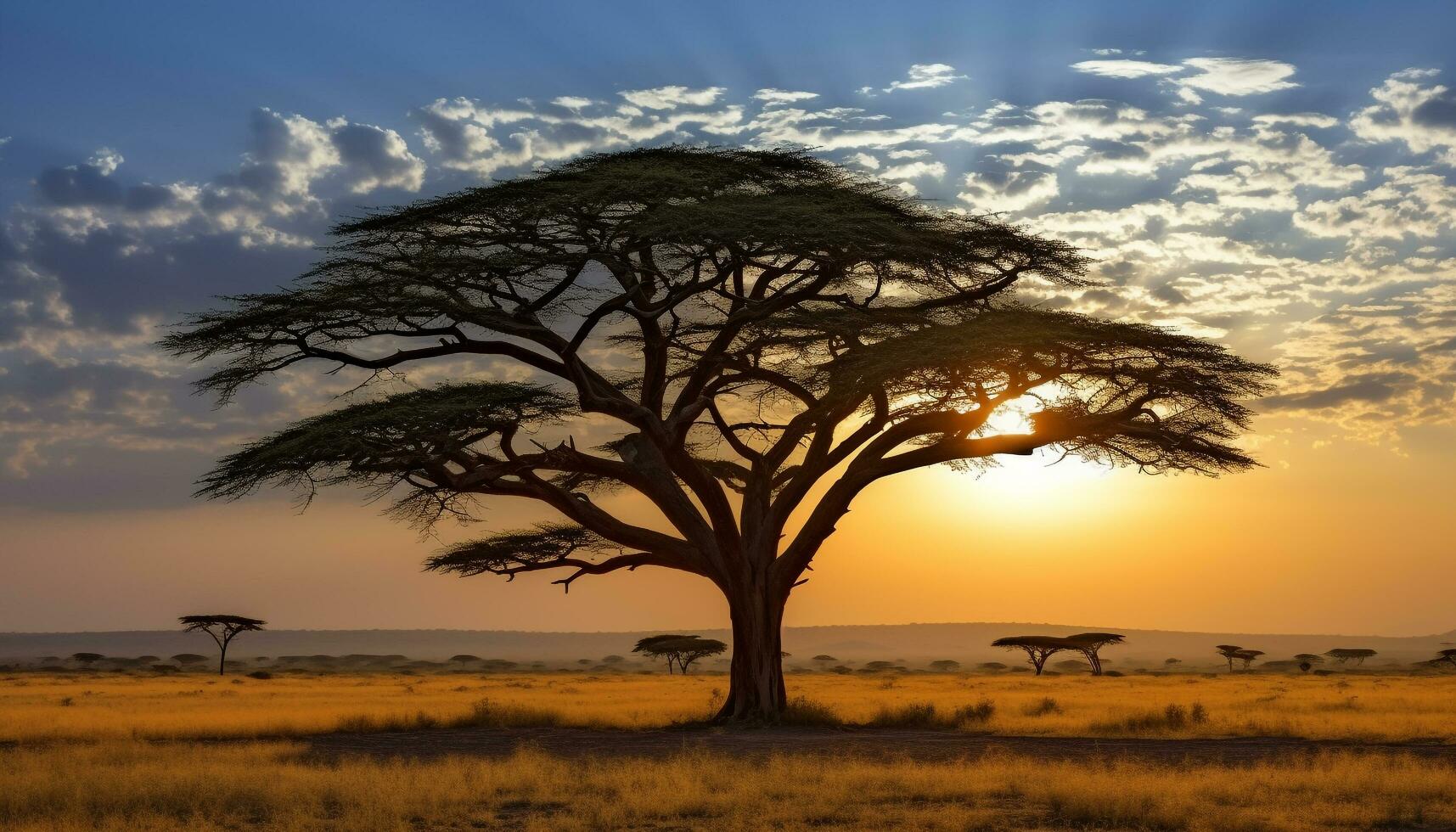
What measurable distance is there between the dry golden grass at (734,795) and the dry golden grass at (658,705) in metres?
9.53

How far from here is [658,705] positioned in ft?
141

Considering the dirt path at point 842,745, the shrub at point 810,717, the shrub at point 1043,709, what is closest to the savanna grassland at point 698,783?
the shrub at point 810,717

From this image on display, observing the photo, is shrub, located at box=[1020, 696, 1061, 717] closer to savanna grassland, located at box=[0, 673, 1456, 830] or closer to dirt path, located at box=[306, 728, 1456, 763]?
savanna grassland, located at box=[0, 673, 1456, 830]

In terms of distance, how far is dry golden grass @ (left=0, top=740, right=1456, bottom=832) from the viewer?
51.4 ft

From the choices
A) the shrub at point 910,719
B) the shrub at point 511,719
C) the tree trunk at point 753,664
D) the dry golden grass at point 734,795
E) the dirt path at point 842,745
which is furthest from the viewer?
the shrub at point 511,719

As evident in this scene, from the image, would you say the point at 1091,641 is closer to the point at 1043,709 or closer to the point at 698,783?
the point at 1043,709

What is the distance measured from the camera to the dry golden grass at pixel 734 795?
51.4 ft

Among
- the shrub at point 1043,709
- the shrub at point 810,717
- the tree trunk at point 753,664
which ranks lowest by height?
the shrub at point 1043,709

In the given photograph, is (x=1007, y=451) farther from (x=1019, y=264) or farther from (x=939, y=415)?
(x=1019, y=264)

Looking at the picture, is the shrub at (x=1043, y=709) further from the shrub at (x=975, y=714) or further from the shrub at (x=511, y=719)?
the shrub at (x=511, y=719)

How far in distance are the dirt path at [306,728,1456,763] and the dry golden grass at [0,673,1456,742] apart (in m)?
2.47

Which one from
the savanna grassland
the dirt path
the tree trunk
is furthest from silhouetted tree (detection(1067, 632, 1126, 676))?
the dirt path

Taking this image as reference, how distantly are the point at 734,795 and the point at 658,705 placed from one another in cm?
2630

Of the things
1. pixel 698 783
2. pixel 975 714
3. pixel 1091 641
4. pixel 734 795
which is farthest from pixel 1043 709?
pixel 1091 641
